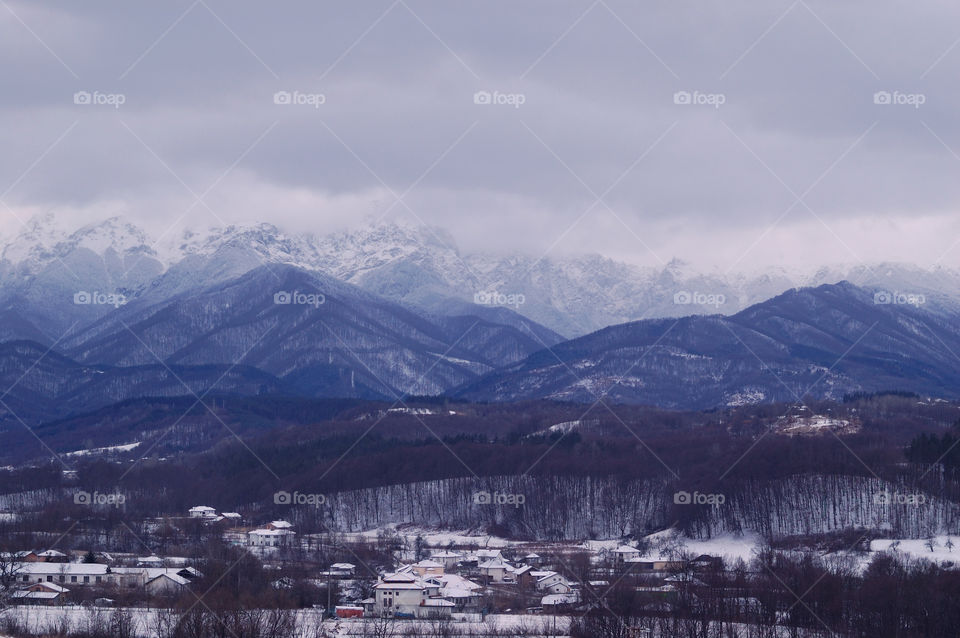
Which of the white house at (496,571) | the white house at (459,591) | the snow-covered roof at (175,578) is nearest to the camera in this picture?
the white house at (459,591)

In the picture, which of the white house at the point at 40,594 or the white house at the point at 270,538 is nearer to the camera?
the white house at the point at 40,594

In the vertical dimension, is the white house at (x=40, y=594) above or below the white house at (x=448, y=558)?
below

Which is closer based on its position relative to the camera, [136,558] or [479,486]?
[136,558]

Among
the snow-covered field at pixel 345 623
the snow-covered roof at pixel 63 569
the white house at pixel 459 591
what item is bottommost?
the snow-covered field at pixel 345 623

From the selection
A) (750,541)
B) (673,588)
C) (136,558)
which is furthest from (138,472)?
(673,588)

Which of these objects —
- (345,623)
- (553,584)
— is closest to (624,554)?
(553,584)

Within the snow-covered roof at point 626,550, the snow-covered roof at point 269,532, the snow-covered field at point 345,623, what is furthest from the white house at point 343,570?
the snow-covered roof at point 269,532

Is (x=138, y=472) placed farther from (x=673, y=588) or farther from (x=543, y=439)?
(x=673, y=588)

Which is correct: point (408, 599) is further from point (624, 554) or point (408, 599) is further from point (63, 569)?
point (624, 554)

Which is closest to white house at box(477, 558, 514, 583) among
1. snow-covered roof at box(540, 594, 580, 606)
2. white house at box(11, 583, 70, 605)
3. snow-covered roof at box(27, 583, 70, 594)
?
snow-covered roof at box(540, 594, 580, 606)

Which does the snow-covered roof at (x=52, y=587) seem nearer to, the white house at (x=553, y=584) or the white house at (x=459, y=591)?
the white house at (x=459, y=591)

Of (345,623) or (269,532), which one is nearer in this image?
(345,623)
